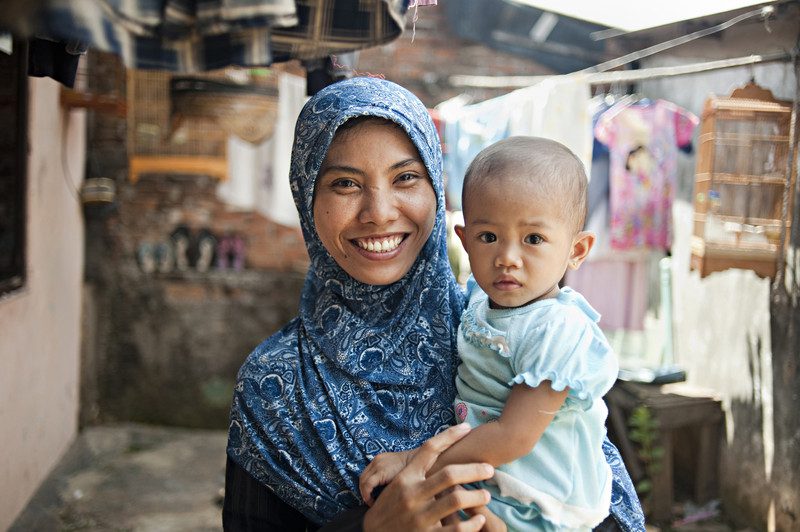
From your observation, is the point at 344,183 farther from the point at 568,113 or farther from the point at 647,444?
the point at 647,444

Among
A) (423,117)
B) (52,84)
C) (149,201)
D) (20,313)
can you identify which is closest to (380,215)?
(423,117)

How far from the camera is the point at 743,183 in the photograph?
4164 millimetres

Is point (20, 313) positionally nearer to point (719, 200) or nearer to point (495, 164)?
point (495, 164)

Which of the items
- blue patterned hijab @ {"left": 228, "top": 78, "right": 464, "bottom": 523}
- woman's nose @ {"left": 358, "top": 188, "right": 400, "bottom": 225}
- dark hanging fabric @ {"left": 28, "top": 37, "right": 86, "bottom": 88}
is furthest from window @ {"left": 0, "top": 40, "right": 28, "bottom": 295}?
woman's nose @ {"left": 358, "top": 188, "right": 400, "bottom": 225}

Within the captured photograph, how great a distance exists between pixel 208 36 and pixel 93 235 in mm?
5514

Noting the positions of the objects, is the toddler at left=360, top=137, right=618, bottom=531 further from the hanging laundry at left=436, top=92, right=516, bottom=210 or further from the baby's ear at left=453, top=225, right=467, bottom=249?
the hanging laundry at left=436, top=92, right=516, bottom=210

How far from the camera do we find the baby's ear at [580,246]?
169 centimetres

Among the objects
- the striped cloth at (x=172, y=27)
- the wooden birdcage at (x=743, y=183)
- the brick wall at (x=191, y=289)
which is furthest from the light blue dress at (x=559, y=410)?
the brick wall at (x=191, y=289)

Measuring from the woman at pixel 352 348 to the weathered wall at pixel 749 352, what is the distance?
2911 mm

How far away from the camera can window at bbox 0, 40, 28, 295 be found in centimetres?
409

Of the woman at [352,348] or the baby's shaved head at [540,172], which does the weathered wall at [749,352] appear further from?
the woman at [352,348]

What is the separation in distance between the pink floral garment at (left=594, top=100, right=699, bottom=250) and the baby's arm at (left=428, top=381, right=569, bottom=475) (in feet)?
12.4

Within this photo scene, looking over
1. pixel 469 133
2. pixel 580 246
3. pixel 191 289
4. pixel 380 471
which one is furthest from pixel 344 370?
pixel 191 289

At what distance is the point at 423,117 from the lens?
1.91m
